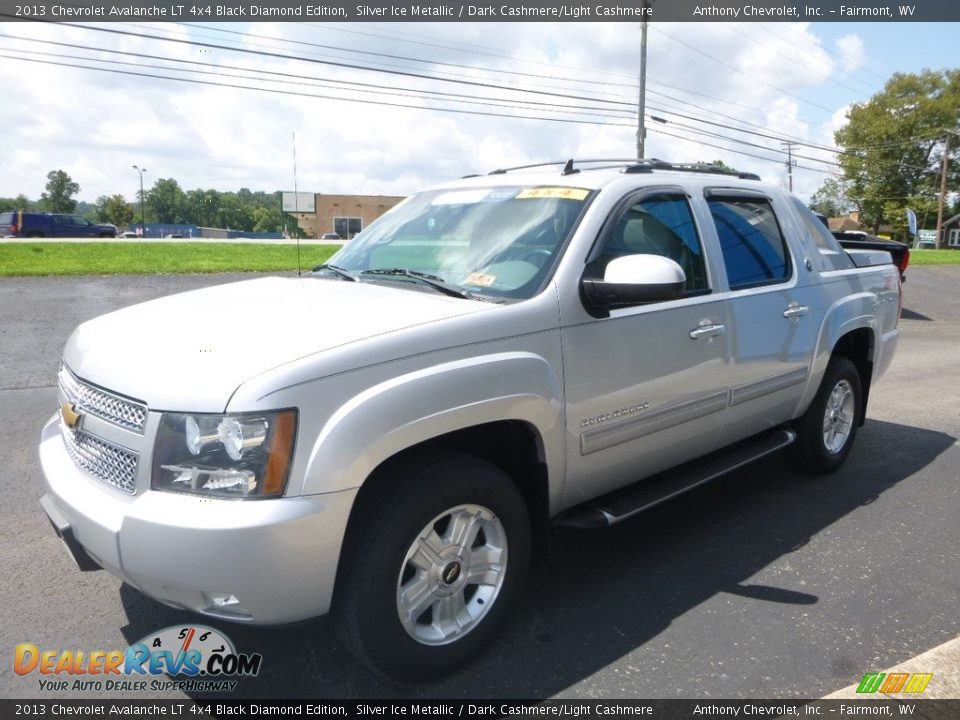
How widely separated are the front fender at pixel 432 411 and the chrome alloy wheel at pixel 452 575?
349 mm

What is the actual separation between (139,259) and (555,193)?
1502 centimetres

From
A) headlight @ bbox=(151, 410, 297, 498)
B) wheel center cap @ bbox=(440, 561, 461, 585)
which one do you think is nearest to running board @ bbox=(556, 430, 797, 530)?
wheel center cap @ bbox=(440, 561, 461, 585)

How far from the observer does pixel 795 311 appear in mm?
4320

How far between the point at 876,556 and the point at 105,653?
11.9 ft

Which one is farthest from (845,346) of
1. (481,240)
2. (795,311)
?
(481,240)

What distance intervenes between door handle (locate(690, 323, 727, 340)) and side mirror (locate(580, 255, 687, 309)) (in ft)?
1.84

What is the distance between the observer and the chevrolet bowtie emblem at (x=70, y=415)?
2713 mm

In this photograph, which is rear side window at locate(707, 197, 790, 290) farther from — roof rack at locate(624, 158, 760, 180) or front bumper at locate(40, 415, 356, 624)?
front bumper at locate(40, 415, 356, 624)

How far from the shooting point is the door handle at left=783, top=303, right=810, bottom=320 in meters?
4.25

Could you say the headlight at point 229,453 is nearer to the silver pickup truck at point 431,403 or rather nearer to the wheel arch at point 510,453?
the silver pickup truck at point 431,403

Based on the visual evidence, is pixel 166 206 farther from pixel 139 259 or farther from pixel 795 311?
pixel 795 311

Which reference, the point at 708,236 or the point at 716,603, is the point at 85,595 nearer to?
the point at 716,603

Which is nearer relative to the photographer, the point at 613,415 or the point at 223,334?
the point at 223,334

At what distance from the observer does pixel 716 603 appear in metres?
3.32
